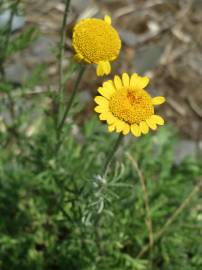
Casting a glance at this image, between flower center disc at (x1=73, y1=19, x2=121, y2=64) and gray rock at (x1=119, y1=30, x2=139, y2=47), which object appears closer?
flower center disc at (x1=73, y1=19, x2=121, y2=64)

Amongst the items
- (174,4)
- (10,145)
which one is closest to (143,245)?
(10,145)

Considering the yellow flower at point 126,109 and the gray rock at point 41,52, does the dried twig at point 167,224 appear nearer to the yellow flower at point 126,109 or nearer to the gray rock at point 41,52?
the yellow flower at point 126,109

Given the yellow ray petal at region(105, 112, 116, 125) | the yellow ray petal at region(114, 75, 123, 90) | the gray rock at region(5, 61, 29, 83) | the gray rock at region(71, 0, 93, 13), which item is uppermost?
the yellow ray petal at region(114, 75, 123, 90)

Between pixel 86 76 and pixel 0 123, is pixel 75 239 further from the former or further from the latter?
pixel 86 76

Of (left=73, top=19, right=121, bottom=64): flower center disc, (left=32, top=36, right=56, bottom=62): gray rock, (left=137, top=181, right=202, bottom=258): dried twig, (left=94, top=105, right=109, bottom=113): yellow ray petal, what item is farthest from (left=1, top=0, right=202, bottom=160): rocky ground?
(left=94, top=105, right=109, bottom=113): yellow ray petal

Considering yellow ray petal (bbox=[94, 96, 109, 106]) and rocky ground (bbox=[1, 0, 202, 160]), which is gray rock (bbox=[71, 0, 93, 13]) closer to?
rocky ground (bbox=[1, 0, 202, 160])

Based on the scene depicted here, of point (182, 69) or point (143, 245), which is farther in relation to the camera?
point (182, 69)

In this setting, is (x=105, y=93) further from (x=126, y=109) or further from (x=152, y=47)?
(x=152, y=47)
